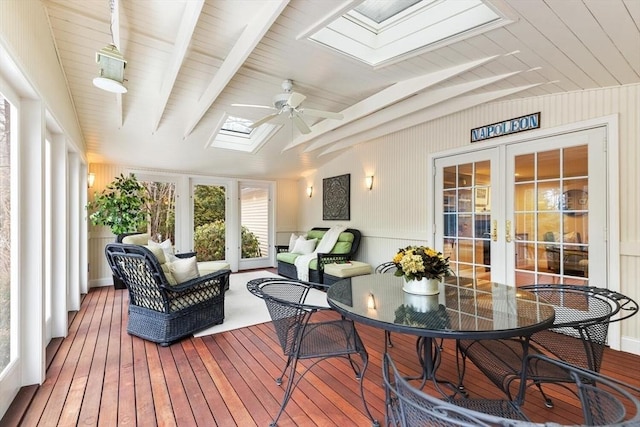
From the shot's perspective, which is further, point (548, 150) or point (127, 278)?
point (548, 150)

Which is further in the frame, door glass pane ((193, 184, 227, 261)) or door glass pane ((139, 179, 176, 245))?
door glass pane ((193, 184, 227, 261))

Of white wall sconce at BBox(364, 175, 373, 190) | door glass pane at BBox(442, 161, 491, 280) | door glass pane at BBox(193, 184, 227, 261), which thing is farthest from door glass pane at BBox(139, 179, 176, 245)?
door glass pane at BBox(442, 161, 491, 280)

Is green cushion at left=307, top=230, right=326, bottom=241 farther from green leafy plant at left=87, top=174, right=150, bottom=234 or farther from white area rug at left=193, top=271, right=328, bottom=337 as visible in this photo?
green leafy plant at left=87, top=174, right=150, bottom=234

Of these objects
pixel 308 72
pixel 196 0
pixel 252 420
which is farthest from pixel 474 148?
pixel 252 420

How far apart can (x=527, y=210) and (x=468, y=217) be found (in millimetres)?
701

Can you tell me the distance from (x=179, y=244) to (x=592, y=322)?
6245mm

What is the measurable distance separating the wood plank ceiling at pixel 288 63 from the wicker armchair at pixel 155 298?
5.79ft

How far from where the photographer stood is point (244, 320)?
143 inches

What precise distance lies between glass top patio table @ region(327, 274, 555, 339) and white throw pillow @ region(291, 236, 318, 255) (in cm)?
370

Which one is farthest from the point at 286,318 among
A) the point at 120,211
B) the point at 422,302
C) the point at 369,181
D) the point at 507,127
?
the point at 120,211

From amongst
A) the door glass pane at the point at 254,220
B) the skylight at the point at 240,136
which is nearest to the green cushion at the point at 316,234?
the door glass pane at the point at 254,220

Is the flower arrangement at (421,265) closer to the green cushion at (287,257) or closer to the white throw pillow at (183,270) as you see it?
the white throw pillow at (183,270)

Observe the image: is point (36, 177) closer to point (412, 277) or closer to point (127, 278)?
point (127, 278)

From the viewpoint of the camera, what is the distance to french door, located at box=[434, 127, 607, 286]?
3.00 m
